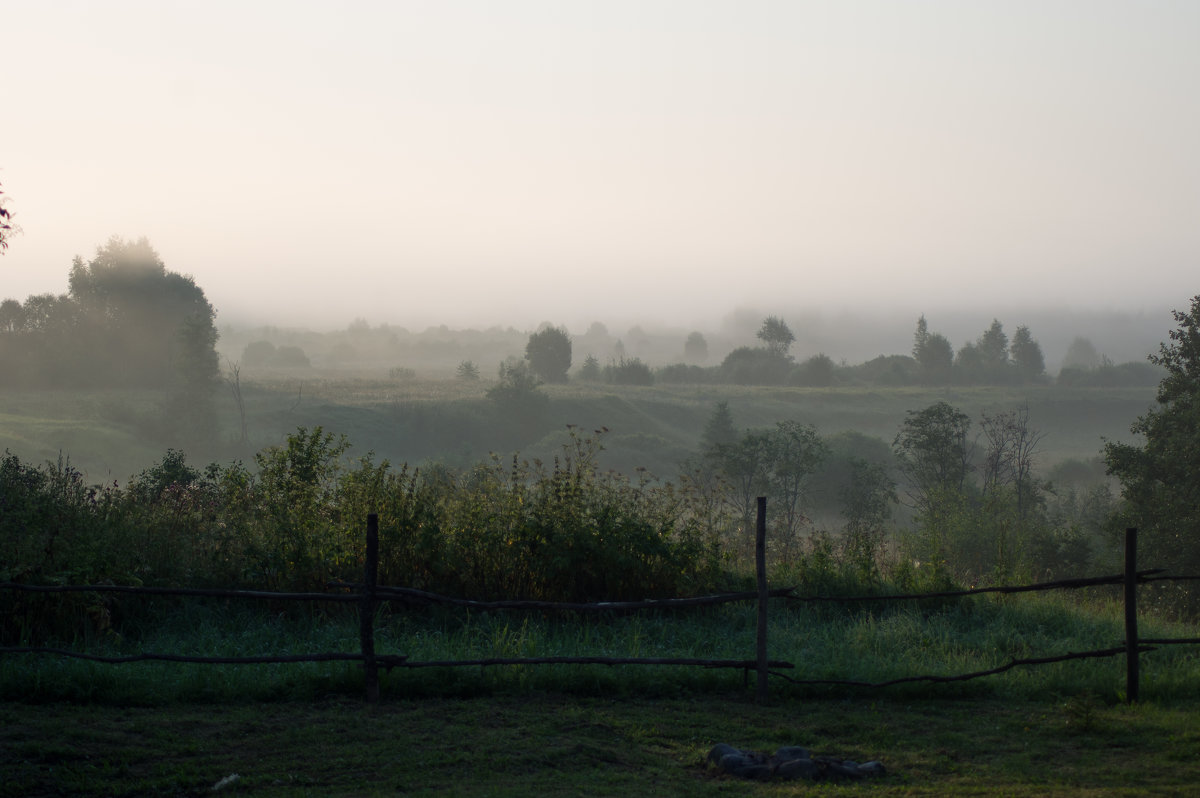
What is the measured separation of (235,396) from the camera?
67125 mm

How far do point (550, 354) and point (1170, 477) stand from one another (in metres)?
76.2

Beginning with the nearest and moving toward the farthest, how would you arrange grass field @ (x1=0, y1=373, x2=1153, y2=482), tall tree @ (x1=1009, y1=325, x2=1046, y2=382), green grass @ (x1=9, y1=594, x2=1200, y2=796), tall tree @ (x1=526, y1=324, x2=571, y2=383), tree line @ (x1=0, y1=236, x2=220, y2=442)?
green grass @ (x1=9, y1=594, x2=1200, y2=796) → grass field @ (x1=0, y1=373, x2=1153, y2=482) → tree line @ (x1=0, y1=236, x2=220, y2=442) → tall tree @ (x1=526, y1=324, x2=571, y2=383) → tall tree @ (x1=1009, y1=325, x2=1046, y2=382)

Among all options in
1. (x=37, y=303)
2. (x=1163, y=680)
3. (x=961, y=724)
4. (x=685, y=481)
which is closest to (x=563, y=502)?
(x=685, y=481)

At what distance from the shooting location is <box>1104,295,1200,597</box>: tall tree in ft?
76.1

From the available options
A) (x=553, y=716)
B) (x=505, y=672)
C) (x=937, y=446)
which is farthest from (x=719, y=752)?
(x=937, y=446)

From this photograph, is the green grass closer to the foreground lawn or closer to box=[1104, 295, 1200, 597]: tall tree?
the foreground lawn

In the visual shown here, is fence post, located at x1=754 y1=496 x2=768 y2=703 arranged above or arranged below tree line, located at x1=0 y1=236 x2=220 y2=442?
below

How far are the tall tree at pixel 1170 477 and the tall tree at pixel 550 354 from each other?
72348mm

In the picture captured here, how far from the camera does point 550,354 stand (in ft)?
319

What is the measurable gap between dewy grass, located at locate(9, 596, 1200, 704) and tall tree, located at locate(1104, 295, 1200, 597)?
48.5 ft

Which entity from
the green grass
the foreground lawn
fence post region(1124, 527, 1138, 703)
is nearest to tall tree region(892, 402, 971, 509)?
the green grass

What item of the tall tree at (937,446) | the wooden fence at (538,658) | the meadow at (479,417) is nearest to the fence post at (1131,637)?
the wooden fence at (538,658)

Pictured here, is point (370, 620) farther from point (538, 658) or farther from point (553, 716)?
point (553, 716)

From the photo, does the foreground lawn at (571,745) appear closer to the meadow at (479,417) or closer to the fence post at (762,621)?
the fence post at (762,621)
